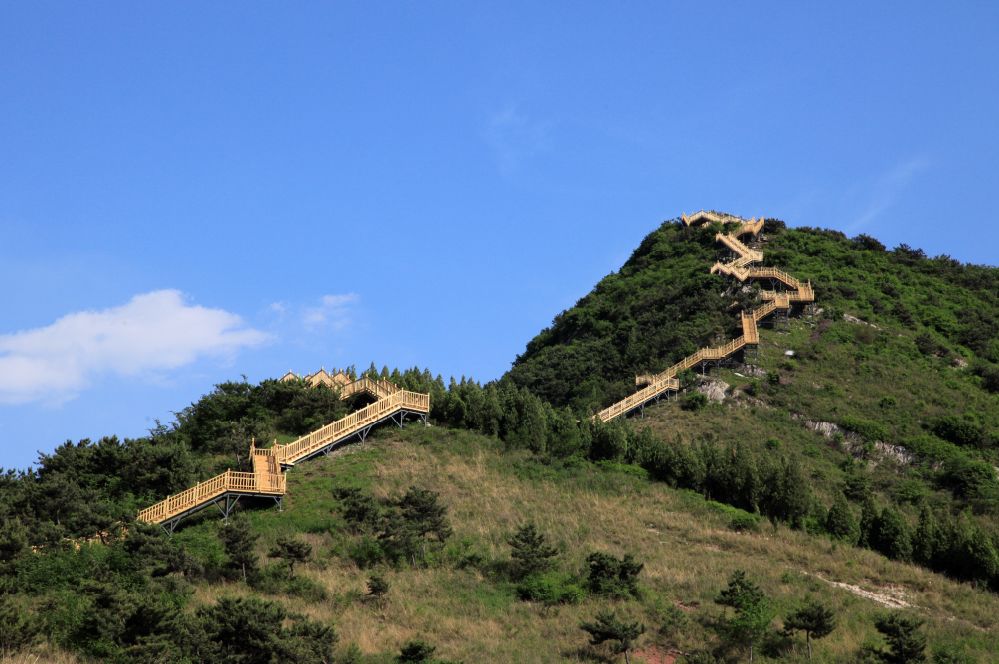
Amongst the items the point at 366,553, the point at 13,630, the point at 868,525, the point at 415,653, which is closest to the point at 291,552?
the point at 366,553

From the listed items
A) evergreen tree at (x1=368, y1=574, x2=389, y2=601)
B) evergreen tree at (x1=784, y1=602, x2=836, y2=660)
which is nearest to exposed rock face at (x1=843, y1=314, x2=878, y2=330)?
evergreen tree at (x1=784, y1=602, x2=836, y2=660)

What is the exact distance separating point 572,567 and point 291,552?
9.59 metres

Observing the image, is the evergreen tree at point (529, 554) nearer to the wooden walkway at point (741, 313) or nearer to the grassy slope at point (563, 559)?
the grassy slope at point (563, 559)

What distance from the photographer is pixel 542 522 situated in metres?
45.3

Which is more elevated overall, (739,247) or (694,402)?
(739,247)

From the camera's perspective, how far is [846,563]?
143 ft

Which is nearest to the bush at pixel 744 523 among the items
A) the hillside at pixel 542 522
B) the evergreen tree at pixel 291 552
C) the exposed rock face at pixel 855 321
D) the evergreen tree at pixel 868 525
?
the hillside at pixel 542 522

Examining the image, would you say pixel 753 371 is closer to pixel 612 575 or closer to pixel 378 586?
pixel 612 575

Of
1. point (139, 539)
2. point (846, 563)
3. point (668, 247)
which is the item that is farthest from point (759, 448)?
point (668, 247)

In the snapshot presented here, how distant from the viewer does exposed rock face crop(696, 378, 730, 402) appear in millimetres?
68750

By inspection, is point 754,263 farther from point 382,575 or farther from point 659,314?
point 382,575

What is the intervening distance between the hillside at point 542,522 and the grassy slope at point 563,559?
127 mm

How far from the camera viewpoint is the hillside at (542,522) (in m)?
34.3

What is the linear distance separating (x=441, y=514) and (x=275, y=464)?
28.8 feet
